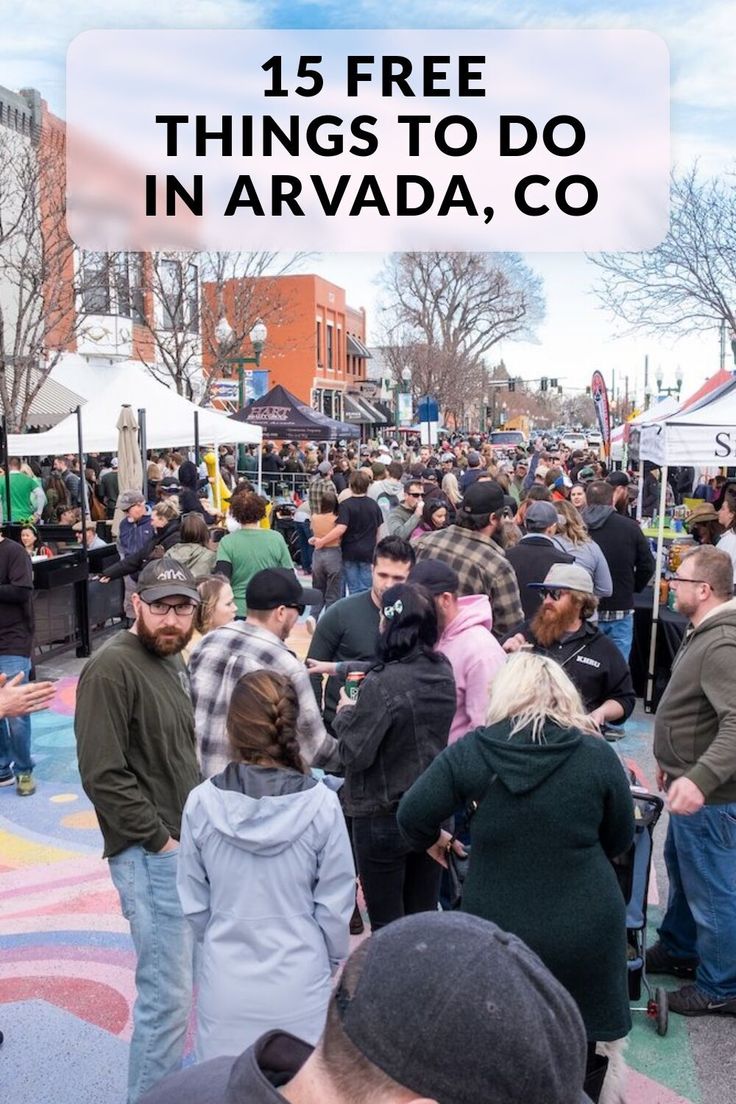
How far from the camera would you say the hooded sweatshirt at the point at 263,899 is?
2.75 m

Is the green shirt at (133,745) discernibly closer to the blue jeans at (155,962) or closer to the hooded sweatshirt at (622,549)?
the blue jeans at (155,962)

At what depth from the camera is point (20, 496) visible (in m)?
14.3

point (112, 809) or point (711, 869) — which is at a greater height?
point (112, 809)

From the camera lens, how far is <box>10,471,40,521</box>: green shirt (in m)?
14.1

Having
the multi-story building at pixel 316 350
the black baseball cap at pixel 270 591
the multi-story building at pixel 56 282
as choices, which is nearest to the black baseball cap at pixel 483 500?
the black baseball cap at pixel 270 591

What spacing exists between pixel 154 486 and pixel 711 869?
13.2m

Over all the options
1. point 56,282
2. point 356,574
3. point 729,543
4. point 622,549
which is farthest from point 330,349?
point 729,543

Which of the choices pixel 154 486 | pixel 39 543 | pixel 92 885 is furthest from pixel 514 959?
pixel 154 486

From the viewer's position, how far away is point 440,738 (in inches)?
150

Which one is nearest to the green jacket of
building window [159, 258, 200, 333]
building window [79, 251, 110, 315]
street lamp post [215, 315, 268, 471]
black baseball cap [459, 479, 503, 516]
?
black baseball cap [459, 479, 503, 516]

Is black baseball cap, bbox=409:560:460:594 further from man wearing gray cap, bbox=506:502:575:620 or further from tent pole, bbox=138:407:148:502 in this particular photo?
tent pole, bbox=138:407:148:502

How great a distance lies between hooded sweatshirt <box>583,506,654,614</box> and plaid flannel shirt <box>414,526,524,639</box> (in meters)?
2.72

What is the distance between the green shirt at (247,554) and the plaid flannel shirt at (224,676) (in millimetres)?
3426

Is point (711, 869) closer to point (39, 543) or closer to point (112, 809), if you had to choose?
point (112, 809)
